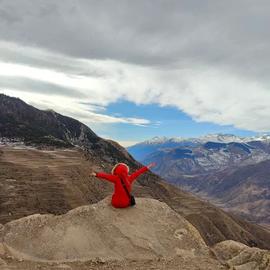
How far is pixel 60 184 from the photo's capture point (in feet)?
293

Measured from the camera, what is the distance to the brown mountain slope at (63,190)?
3091 inches

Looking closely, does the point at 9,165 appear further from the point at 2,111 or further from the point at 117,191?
the point at 2,111

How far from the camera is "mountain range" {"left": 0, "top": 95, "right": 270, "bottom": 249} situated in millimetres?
79825

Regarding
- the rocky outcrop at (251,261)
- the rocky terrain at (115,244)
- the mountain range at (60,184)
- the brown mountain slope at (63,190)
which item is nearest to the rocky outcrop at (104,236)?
the rocky terrain at (115,244)

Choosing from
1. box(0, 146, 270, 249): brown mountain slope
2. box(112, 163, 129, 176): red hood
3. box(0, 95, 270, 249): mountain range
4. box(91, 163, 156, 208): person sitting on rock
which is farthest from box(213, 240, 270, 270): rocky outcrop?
box(0, 95, 270, 249): mountain range

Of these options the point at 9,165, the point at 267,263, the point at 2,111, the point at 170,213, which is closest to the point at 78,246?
the point at 170,213

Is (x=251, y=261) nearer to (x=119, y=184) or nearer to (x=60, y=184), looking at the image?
(x=119, y=184)

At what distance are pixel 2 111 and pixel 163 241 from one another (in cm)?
17241

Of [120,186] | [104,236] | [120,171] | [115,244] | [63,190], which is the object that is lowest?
[63,190]

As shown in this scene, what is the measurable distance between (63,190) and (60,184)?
2800 millimetres

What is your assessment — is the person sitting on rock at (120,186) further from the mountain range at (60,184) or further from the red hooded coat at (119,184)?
the mountain range at (60,184)

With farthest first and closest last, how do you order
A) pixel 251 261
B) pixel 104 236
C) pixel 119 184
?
pixel 119 184 < pixel 104 236 < pixel 251 261

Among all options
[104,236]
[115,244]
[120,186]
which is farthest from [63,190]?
[115,244]

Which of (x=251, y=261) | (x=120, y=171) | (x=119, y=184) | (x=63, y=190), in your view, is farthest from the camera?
(x=63, y=190)
